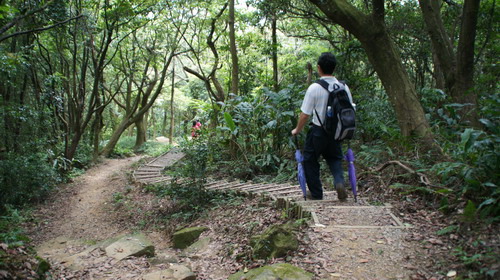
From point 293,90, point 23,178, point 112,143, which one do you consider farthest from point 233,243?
point 112,143

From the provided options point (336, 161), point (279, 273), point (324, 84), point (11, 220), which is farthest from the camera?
point (11, 220)

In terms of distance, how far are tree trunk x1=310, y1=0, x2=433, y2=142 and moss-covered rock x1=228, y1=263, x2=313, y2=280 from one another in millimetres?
3887

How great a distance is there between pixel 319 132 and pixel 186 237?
2.74 m

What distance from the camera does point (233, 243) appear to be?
4316 mm

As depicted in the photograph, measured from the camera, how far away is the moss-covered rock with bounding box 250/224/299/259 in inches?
131

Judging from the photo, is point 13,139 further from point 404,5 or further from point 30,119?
point 404,5

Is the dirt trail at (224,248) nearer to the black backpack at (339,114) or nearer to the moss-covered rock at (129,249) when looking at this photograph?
the moss-covered rock at (129,249)

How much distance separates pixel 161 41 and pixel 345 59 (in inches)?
448

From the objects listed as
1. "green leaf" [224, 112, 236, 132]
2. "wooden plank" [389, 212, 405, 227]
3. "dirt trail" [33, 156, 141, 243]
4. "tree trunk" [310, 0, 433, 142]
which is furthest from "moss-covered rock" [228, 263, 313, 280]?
"green leaf" [224, 112, 236, 132]

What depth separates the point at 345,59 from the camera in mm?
8992

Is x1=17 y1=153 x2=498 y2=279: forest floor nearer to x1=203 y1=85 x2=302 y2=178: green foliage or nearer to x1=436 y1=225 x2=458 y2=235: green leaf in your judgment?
x1=436 y1=225 x2=458 y2=235: green leaf

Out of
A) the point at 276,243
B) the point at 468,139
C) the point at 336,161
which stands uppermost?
the point at 468,139

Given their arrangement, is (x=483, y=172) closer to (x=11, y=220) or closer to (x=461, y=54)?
(x=461, y=54)

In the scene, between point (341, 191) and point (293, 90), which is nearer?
point (341, 191)
